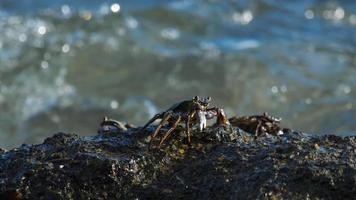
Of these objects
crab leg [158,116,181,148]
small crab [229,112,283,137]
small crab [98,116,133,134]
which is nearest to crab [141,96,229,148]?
crab leg [158,116,181,148]

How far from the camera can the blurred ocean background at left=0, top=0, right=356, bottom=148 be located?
865 centimetres

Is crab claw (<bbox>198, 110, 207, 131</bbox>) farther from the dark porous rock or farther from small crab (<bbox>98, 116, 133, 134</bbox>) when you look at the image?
small crab (<bbox>98, 116, 133, 134</bbox>)

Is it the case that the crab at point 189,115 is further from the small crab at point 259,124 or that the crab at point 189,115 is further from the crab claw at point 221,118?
the small crab at point 259,124

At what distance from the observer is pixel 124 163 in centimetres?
285

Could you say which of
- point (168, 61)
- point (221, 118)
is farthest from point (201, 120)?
point (168, 61)

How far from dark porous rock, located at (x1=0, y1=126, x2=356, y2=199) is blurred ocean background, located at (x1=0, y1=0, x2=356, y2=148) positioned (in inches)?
164

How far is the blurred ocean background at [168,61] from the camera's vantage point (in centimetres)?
Result: 865

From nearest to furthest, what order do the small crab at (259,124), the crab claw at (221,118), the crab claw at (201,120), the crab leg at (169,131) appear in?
the crab leg at (169,131), the crab claw at (201,120), the crab claw at (221,118), the small crab at (259,124)

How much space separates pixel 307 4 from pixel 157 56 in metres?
3.04

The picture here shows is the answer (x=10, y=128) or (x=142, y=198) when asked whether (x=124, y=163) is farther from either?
(x=10, y=128)

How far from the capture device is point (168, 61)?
32.7 ft

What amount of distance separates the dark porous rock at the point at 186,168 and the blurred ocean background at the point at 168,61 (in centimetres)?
417

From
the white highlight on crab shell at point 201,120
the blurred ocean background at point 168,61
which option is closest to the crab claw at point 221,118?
the white highlight on crab shell at point 201,120

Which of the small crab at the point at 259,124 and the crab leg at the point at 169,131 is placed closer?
the crab leg at the point at 169,131
